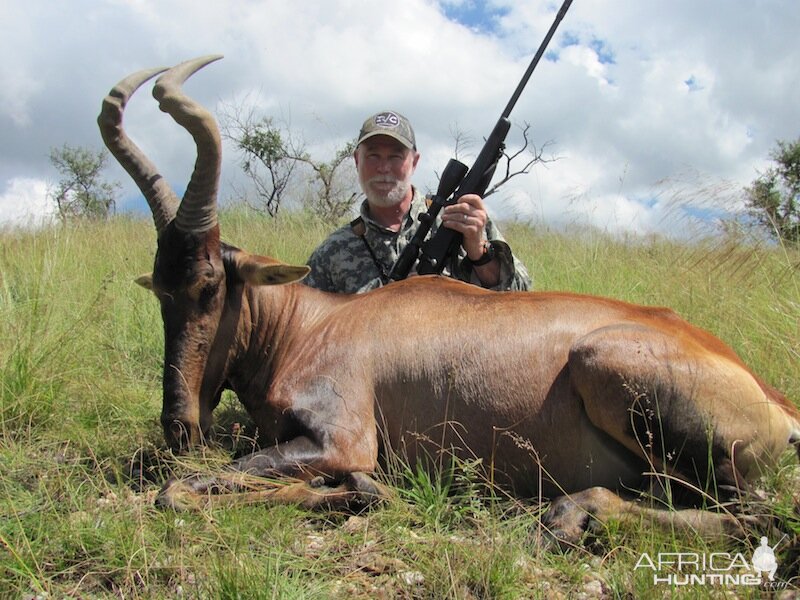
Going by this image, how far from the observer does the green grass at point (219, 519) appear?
269 centimetres

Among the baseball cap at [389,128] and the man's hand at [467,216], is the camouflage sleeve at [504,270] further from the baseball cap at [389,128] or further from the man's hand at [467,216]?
the baseball cap at [389,128]

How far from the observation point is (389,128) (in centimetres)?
597

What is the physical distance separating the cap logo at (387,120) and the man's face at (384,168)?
12 centimetres

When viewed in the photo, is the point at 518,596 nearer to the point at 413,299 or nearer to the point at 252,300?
the point at 413,299

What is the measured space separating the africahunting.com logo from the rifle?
112 inches

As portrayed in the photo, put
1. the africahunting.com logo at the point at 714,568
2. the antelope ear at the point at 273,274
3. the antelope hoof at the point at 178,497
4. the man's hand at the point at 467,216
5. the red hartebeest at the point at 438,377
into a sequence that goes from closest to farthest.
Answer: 1. the africahunting.com logo at the point at 714,568
2. the antelope hoof at the point at 178,497
3. the red hartebeest at the point at 438,377
4. the antelope ear at the point at 273,274
5. the man's hand at the point at 467,216

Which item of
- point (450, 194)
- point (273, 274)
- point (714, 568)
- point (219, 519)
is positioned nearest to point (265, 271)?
point (273, 274)

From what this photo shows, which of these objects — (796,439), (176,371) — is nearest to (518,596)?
(796,439)

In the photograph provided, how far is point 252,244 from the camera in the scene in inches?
424

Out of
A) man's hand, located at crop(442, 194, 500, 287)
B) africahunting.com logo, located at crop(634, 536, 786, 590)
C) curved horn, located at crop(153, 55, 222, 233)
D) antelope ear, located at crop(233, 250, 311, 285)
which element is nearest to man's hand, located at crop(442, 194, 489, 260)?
man's hand, located at crop(442, 194, 500, 287)

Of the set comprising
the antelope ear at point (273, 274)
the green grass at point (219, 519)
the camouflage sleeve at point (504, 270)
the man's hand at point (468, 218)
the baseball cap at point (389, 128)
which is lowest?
the green grass at point (219, 519)

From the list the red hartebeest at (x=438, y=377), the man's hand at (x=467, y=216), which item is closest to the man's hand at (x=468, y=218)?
the man's hand at (x=467, y=216)

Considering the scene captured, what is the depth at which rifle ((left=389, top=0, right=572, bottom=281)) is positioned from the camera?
17.1ft

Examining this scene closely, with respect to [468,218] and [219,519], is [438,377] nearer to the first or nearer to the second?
[219,519]
